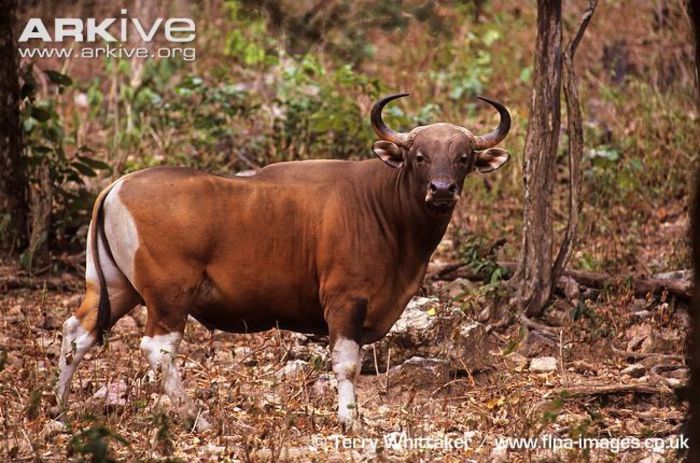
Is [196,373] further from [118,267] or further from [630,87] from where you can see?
[630,87]

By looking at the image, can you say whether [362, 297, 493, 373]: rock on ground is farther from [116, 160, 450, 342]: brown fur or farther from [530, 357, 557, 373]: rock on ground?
[116, 160, 450, 342]: brown fur

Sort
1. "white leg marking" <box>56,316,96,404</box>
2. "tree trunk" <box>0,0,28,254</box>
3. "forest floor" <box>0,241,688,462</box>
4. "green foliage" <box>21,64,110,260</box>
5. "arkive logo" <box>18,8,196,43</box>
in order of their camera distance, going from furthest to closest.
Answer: "arkive logo" <box>18,8,196,43</box> < "green foliage" <box>21,64,110,260</box> < "tree trunk" <box>0,0,28,254</box> < "white leg marking" <box>56,316,96,404</box> < "forest floor" <box>0,241,688,462</box>

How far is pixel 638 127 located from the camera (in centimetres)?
1266

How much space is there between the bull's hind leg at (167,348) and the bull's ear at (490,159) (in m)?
2.02

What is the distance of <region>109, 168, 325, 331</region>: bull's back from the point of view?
21.8ft

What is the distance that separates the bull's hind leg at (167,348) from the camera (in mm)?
6688

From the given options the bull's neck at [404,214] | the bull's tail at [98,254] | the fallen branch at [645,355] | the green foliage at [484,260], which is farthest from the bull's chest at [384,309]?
the green foliage at [484,260]

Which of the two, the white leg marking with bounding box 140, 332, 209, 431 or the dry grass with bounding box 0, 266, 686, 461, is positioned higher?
the white leg marking with bounding box 140, 332, 209, 431

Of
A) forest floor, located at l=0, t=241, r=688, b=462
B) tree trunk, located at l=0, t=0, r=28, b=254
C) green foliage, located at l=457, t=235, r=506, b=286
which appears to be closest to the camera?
forest floor, located at l=0, t=241, r=688, b=462

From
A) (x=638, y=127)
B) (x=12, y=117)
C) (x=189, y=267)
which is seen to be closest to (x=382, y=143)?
(x=189, y=267)

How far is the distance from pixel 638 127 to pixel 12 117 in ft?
21.5

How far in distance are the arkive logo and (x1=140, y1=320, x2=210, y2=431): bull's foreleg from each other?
19.0ft

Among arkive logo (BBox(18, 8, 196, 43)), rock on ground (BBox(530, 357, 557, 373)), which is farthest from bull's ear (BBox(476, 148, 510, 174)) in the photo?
arkive logo (BBox(18, 8, 196, 43))

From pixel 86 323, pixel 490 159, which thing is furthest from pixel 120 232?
pixel 490 159
